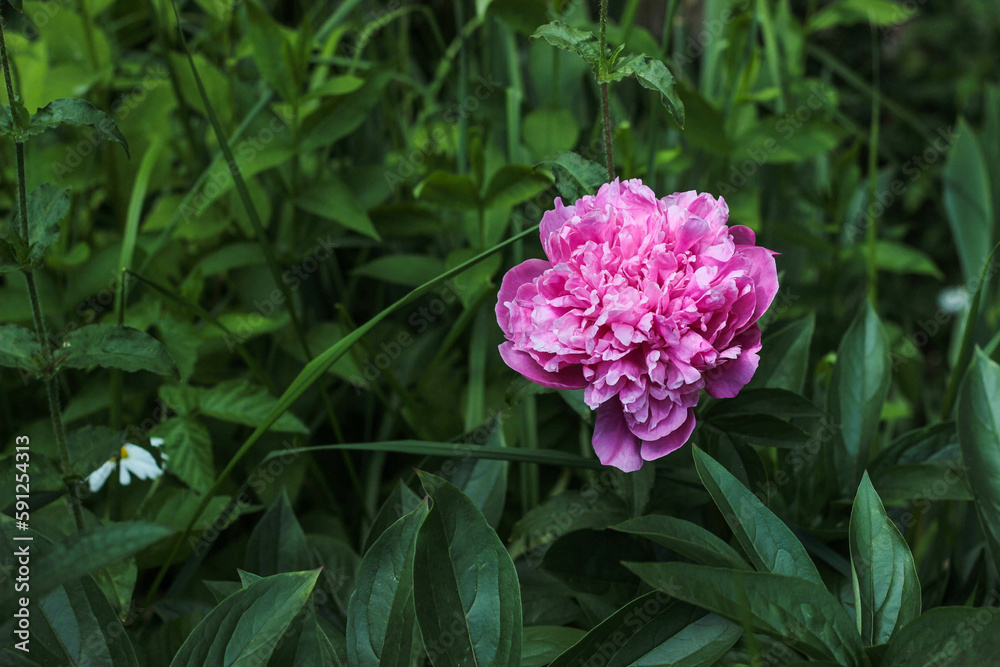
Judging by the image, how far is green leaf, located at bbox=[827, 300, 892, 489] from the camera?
0.84 m

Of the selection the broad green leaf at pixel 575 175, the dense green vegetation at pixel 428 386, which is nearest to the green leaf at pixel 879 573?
the dense green vegetation at pixel 428 386

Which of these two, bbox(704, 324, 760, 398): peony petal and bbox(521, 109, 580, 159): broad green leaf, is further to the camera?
bbox(521, 109, 580, 159): broad green leaf

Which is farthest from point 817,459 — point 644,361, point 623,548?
point 644,361

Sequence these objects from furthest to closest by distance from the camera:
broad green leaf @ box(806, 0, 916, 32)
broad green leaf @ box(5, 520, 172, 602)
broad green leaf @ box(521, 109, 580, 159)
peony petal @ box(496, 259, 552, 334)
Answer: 1. broad green leaf @ box(806, 0, 916, 32)
2. broad green leaf @ box(521, 109, 580, 159)
3. peony petal @ box(496, 259, 552, 334)
4. broad green leaf @ box(5, 520, 172, 602)

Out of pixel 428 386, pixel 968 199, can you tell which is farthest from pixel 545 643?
pixel 968 199

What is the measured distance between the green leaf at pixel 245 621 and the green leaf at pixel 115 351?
8.1 inches

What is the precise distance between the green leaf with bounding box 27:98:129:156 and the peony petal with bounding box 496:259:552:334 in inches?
12.3

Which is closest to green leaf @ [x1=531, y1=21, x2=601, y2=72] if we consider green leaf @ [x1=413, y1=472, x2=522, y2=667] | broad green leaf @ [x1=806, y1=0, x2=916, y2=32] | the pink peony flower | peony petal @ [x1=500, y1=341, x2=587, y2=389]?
the pink peony flower

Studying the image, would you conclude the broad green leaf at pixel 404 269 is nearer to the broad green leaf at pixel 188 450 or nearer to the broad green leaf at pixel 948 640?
the broad green leaf at pixel 188 450

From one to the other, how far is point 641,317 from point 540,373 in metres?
0.09

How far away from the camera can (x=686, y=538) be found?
2.04 feet

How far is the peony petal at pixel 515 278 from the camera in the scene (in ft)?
2.20

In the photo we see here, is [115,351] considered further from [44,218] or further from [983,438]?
[983,438]

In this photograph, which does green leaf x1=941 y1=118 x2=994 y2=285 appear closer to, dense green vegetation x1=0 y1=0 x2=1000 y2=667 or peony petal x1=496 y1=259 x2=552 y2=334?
dense green vegetation x1=0 y1=0 x2=1000 y2=667
